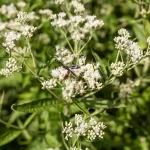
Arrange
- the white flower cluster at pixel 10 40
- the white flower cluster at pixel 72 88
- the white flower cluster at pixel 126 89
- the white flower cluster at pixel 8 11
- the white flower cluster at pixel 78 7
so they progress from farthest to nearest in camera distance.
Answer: the white flower cluster at pixel 8 11 → the white flower cluster at pixel 126 89 → the white flower cluster at pixel 78 7 → the white flower cluster at pixel 10 40 → the white flower cluster at pixel 72 88

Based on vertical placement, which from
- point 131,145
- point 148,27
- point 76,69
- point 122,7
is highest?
point 122,7

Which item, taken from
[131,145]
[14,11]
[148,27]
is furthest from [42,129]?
[148,27]

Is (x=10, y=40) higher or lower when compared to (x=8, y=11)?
lower

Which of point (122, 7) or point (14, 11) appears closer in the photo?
point (14, 11)

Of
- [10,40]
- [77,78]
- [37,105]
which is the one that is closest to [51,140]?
[37,105]

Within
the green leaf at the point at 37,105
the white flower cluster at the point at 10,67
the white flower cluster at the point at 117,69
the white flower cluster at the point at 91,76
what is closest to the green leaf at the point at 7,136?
the green leaf at the point at 37,105

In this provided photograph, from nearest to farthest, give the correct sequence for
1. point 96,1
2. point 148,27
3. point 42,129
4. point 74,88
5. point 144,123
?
point 74,88, point 148,27, point 42,129, point 144,123, point 96,1

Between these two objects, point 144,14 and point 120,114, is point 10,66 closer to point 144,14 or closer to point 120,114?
point 144,14

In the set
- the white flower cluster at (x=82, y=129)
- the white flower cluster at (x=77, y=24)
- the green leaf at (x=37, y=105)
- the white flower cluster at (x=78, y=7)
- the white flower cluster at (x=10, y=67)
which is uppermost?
the white flower cluster at (x=78, y=7)

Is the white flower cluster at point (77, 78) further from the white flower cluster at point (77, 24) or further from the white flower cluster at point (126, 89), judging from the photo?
the white flower cluster at point (126, 89)

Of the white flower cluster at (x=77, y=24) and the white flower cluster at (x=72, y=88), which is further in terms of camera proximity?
the white flower cluster at (x=77, y=24)

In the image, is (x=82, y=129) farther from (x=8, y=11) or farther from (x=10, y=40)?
(x=8, y=11)
